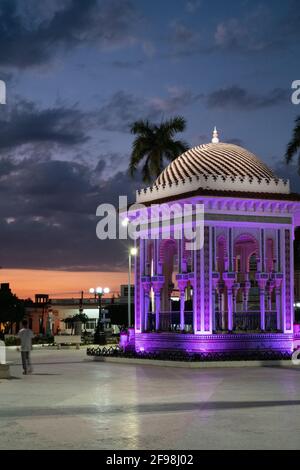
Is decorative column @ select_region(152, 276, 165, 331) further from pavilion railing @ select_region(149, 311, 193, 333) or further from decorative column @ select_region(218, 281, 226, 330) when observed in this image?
decorative column @ select_region(218, 281, 226, 330)

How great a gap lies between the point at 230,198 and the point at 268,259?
455 centimetres

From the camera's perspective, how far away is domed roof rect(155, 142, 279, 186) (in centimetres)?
3506

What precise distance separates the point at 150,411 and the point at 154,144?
3502 cm

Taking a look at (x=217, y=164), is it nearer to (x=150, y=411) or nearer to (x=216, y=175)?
(x=216, y=175)

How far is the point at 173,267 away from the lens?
39094 mm

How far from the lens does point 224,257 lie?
35.3 meters

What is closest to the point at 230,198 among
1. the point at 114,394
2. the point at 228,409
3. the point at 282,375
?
the point at 282,375

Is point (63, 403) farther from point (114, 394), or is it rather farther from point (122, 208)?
point (122, 208)

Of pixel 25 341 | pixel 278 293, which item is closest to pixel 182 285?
pixel 278 293

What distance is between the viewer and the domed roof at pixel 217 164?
35.1m

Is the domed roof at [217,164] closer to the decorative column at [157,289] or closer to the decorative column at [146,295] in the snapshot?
the decorative column at [157,289]

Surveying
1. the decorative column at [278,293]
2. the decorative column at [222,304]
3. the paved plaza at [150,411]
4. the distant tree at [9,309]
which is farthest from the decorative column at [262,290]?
the distant tree at [9,309]

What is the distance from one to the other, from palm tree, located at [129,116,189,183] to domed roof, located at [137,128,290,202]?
11.8 metres

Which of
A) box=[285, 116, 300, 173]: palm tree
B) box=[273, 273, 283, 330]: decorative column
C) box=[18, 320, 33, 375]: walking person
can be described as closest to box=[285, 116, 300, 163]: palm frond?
box=[285, 116, 300, 173]: palm tree
